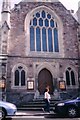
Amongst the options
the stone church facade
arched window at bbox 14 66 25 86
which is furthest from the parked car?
arched window at bbox 14 66 25 86

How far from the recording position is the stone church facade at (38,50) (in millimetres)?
17078

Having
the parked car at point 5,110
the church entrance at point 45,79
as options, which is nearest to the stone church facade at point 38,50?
the church entrance at point 45,79

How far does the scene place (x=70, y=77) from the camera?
712 inches

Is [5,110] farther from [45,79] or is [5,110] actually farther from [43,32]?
[43,32]

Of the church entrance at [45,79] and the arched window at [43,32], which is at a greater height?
the arched window at [43,32]

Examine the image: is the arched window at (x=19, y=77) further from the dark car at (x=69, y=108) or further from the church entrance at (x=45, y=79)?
the dark car at (x=69, y=108)

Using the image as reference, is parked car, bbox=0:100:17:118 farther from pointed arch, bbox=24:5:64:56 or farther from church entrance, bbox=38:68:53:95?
pointed arch, bbox=24:5:64:56

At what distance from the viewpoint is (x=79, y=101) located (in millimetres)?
11234

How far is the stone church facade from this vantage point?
1708 centimetres

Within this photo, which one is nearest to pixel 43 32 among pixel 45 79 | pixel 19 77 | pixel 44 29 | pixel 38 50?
pixel 44 29

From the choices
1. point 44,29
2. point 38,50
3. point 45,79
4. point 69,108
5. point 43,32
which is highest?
point 44,29

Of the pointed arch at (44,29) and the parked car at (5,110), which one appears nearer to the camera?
the parked car at (5,110)

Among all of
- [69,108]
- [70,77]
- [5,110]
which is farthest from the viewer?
[70,77]

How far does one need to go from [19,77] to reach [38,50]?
3.32 m
